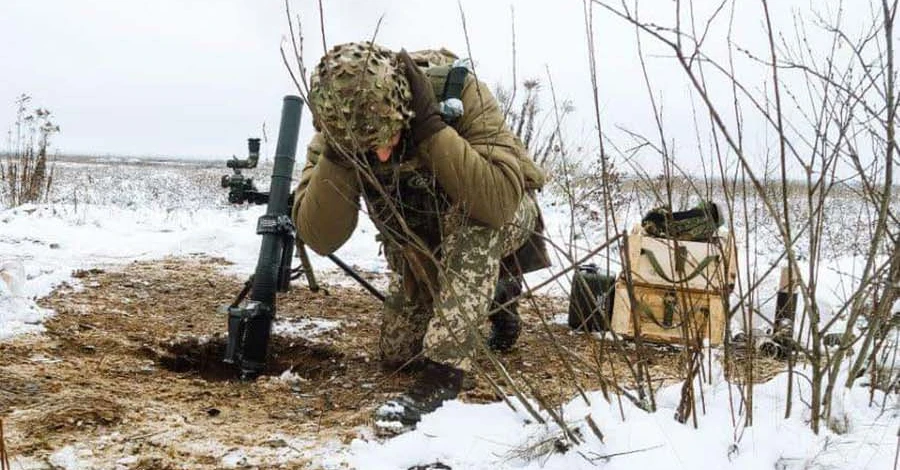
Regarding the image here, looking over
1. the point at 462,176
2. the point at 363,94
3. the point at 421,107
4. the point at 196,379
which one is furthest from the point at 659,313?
the point at 196,379

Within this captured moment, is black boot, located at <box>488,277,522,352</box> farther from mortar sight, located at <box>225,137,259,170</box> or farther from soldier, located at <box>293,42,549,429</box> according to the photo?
mortar sight, located at <box>225,137,259,170</box>

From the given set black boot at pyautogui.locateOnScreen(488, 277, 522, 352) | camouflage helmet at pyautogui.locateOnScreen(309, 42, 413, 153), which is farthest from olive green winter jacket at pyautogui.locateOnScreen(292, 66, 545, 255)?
black boot at pyautogui.locateOnScreen(488, 277, 522, 352)

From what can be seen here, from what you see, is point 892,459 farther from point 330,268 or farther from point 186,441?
point 330,268

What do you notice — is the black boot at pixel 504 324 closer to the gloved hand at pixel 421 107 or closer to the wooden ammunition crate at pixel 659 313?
the wooden ammunition crate at pixel 659 313

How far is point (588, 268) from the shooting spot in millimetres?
3447

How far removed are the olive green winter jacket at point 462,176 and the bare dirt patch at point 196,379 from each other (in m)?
0.53

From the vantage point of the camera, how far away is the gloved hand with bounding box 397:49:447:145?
2.06m

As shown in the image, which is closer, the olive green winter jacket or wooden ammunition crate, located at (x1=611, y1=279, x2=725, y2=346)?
the olive green winter jacket

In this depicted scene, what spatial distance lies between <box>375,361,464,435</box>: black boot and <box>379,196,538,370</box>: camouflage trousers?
37 millimetres

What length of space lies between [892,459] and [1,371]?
2500 millimetres

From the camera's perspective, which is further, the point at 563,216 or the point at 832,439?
the point at 563,216

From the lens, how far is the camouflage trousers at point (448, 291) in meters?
2.16

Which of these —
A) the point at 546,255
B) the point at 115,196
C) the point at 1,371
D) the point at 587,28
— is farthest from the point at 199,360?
the point at 115,196

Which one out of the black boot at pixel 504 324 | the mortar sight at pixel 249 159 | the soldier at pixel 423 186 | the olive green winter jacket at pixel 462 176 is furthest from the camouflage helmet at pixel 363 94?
the black boot at pixel 504 324
